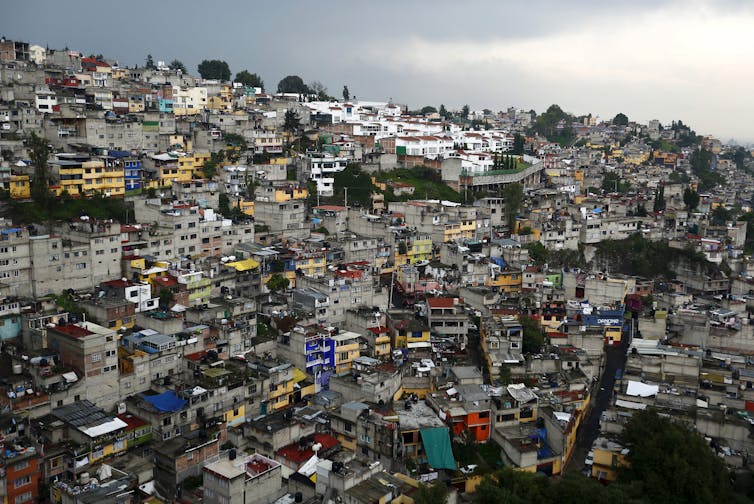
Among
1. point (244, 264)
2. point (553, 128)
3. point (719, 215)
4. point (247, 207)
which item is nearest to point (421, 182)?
point (247, 207)

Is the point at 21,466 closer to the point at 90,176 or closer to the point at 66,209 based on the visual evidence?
the point at 66,209

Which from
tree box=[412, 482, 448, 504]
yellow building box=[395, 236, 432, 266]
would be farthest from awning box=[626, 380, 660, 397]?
yellow building box=[395, 236, 432, 266]

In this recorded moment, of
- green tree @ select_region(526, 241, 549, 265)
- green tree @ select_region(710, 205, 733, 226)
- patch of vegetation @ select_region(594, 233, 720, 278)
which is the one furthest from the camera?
green tree @ select_region(710, 205, 733, 226)

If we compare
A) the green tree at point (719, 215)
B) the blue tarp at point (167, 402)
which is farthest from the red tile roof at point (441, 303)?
the green tree at point (719, 215)

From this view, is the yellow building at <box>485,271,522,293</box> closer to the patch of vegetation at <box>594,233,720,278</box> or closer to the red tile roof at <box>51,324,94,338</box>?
the patch of vegetation at <box>594,233,720,278</box>

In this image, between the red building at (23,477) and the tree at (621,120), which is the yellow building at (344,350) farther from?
the tree at (621,120)

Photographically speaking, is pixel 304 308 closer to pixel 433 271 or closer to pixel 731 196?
pixel 433 271

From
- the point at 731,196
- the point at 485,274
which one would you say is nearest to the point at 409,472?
the point at 485,274
